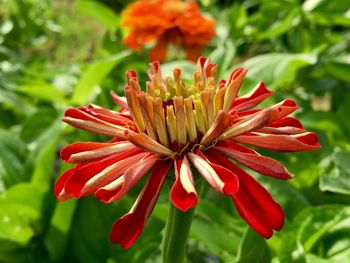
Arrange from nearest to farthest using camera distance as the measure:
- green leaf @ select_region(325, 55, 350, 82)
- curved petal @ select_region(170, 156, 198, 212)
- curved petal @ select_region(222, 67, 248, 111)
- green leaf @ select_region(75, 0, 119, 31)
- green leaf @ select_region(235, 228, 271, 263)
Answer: curved petal @ select_region(170, 156, 198, 212)
curved petal @ select_region(222, 67, 248, 111)
green leaf @ select_region(235, 228, 271, 263)
green leaf @ select_region(325, 55, 350, 82)
green leaf @ select_region(75, 0, 119, 31)

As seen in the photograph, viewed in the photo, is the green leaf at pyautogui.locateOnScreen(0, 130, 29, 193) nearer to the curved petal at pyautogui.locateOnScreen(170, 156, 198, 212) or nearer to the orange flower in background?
the orange flower in background

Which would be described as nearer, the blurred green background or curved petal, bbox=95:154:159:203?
curved petal, bbox=95:154:159:203

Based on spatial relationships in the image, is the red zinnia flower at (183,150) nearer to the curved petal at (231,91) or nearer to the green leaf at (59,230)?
the curved petal at (231,91)

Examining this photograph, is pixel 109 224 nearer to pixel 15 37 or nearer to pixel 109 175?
pixel 109 175

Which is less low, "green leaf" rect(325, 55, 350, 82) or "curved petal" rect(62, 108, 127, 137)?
"green leaf" rect(325, 55, 350, 82)

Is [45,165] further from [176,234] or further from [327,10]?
[327,10]

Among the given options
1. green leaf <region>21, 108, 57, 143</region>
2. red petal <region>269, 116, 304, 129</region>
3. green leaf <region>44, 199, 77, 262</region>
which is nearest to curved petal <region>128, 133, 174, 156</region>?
red petal <region>269, 116, 304, 129</region>

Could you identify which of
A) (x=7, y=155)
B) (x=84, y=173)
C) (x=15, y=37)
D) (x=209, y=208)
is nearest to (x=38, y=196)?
(x=7, y=155)

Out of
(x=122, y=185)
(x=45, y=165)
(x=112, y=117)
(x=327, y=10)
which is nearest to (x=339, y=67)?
(x=327, y=10)
